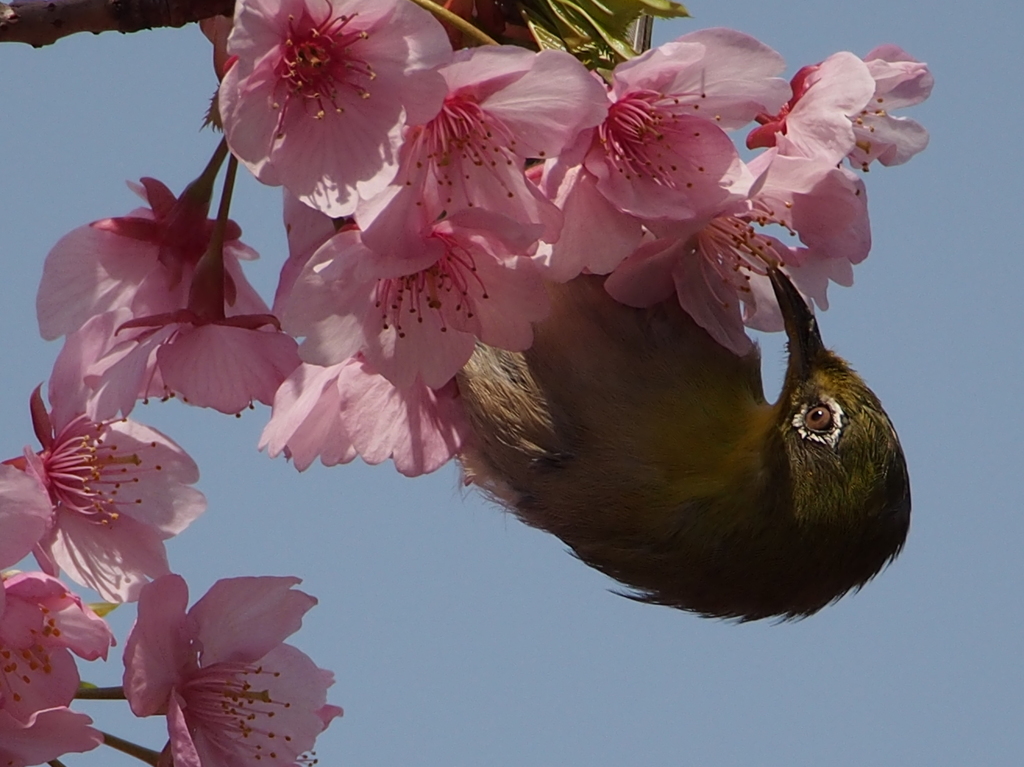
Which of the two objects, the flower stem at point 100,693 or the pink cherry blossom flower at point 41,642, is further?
the flower stem at point 100,693

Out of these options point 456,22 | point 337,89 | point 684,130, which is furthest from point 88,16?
point 684,130

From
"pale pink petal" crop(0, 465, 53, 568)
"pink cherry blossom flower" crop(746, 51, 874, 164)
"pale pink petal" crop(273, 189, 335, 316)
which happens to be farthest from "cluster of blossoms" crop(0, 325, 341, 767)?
"pink cherry blossom flower" crop(746, 51, 874, 164)

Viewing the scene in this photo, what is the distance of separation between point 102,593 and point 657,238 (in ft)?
4.54

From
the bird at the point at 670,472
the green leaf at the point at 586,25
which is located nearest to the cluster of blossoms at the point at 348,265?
the green leaf at the point at 586,25

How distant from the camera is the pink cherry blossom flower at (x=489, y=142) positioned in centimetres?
213

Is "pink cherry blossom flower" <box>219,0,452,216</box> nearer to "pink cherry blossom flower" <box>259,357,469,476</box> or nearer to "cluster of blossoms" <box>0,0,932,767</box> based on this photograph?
"cluster of blossoms" <box>0,0,932,767</box>

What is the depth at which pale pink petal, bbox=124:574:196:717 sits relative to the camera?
2.49 m

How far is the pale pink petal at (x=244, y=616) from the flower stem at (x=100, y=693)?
191 mm

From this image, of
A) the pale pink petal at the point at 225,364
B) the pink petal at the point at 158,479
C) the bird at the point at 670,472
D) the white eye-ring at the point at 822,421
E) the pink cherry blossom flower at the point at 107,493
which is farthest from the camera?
the white eye-ring at the point at 822,421

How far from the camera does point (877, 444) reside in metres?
3.98

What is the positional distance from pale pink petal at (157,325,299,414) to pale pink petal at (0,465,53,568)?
355 mm

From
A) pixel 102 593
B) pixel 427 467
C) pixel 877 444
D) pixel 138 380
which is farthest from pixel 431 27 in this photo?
pixel 877 444

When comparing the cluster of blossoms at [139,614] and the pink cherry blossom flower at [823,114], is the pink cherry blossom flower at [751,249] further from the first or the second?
the cluster of blossoms at [139,614]

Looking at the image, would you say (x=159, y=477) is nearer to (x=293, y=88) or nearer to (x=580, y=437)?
(x=293, y=88)
